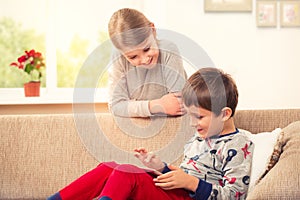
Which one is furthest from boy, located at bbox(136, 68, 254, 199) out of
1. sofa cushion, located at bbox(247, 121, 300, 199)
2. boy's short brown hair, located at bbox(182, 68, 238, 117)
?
sofa cushion, located at bbox(247, 121, 300, 199)

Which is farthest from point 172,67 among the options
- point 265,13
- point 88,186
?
point 265,13

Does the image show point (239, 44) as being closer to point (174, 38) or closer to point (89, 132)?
point (174, 38)

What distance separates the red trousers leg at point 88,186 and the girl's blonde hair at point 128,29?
48 cm

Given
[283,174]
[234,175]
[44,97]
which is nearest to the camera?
[283,174]

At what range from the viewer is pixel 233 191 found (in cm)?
199

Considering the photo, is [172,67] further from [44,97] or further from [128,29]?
[44,97]

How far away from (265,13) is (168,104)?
5.56 feet

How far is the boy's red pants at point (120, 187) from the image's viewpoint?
1945 millimetres

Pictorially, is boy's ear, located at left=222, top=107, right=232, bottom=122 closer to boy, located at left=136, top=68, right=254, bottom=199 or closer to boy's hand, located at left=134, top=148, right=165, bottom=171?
boy, located at left=136, top=68, right=254, bottom=199

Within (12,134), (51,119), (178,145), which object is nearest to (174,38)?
(178,145)

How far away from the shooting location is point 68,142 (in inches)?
105

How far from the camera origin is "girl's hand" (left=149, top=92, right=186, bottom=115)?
249 cm

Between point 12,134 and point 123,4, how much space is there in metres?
1.75

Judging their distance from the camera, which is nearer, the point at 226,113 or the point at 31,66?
the point at 226,113
